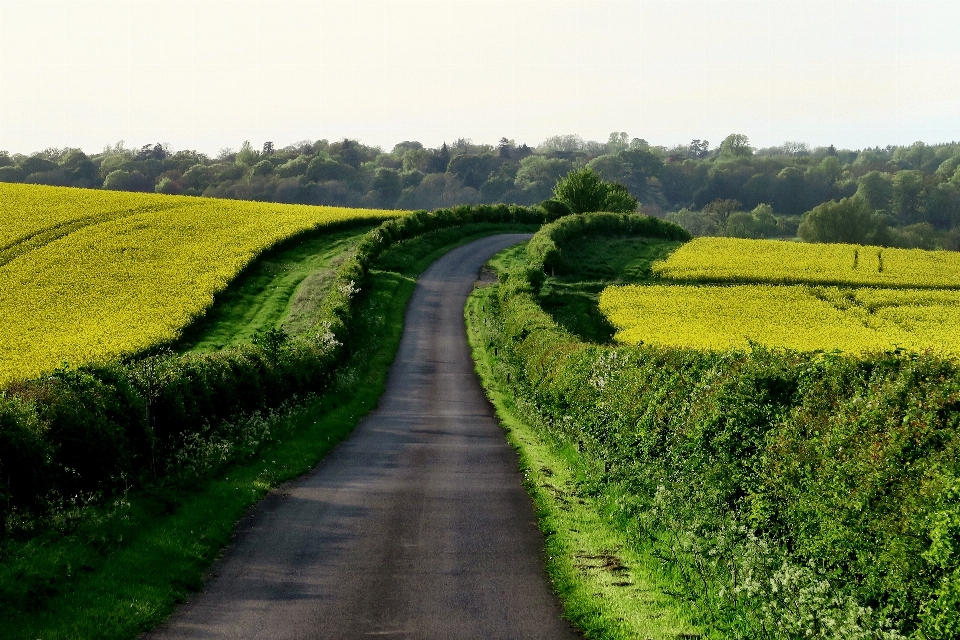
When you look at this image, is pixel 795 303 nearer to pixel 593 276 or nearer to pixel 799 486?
pixel 593 276

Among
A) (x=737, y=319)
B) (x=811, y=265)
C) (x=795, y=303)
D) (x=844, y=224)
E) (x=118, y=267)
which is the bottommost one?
(x=737, y=319)

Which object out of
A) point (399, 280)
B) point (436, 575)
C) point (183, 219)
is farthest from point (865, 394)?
point (183, 219)

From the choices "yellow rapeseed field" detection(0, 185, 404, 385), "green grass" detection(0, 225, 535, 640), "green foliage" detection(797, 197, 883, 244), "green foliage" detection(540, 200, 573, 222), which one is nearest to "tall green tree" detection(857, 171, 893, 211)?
"green foliage" detection(797, 197, 883, 244)

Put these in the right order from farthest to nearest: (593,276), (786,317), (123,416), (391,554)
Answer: (593,276) < (786,317) < (123,416) < (391,554)

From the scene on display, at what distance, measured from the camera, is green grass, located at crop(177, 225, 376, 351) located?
4262 centimetres

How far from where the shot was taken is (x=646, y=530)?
15.7m

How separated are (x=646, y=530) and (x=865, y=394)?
213 inches

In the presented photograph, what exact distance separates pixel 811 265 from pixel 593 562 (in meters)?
53.6

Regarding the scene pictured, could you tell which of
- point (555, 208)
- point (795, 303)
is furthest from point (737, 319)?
point (555, 208)

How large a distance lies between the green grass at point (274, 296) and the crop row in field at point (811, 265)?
25463mm

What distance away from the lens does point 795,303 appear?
1937 inches

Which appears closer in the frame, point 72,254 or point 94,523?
point 94,523

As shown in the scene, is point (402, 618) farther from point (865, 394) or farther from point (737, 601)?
point (865, 394)

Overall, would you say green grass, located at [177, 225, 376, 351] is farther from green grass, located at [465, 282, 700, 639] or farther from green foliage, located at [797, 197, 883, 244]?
green foliage, located at [797, 197, 883, 244]
